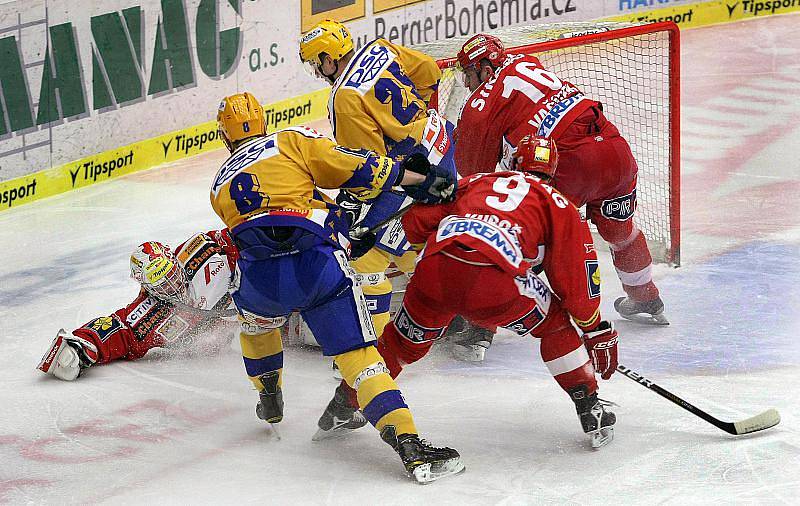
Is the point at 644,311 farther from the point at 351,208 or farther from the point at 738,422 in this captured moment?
the point at 351,208

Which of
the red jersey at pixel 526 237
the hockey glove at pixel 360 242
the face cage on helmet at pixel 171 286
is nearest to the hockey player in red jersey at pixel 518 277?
the red jersey at pixel 526 237

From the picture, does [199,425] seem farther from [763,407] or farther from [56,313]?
[763,407]

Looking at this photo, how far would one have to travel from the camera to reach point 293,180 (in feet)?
11.6

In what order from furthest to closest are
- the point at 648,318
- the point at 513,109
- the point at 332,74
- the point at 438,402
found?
the point at 648,318 < the point at 513,109 < the point at 332,74 < the point at 438,402

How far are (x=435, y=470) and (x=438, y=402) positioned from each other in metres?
0.73

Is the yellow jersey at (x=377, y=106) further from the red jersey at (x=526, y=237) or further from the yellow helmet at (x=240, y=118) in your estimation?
the red jersey at (x=526, y=237)

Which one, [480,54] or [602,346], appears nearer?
[602,346]

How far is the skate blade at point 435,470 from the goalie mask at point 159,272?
1.48 metres

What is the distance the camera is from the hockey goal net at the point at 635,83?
5.48 metres

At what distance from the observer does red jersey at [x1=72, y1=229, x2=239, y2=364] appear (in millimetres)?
4461

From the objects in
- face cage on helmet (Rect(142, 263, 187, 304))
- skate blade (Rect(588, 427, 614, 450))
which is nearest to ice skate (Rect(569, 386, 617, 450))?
skate blade (Rect(588, 427, 614, 450))

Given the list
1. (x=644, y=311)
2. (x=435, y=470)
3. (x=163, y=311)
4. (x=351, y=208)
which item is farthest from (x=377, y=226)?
(x=644, y=311)

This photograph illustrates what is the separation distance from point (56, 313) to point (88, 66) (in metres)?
2.13

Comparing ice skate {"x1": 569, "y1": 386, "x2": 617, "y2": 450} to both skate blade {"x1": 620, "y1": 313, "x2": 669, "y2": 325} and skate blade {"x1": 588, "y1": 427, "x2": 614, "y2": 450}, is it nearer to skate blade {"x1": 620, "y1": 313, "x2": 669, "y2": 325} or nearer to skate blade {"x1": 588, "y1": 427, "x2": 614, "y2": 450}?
skate blade {"x1": 588, "y1": 427, "x2": 614, "y2": 450}
